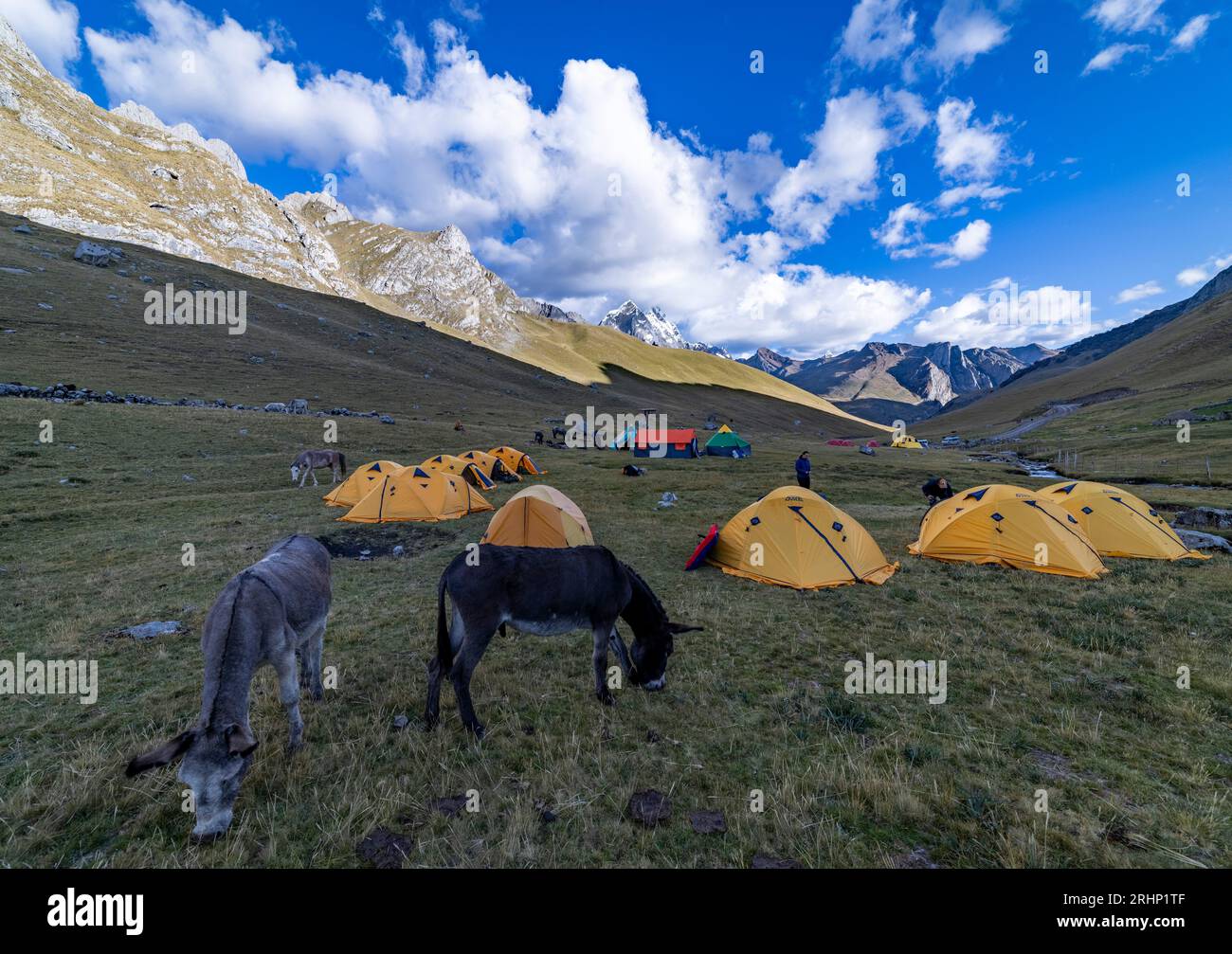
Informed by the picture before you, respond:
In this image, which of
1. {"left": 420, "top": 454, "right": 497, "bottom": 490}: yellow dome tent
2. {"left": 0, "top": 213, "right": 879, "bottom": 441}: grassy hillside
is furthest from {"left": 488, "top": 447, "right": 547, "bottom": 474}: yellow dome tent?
{"left": 0, "top": 213, "right": 879, "bottom": 441}: grassy hillside

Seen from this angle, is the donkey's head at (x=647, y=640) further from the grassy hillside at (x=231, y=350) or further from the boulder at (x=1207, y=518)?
the grassy hillside at (x=231, y=350)

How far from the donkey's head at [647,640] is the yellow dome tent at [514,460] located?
26747 mm

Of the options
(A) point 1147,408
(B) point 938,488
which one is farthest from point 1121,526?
(A) point 1147,408

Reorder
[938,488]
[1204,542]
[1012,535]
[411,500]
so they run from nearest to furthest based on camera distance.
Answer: [1012,535], [1204,542], [411,500], [938,488]

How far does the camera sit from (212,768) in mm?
4547

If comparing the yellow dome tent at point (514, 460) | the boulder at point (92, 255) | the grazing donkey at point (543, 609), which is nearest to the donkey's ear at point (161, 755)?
the grazing donkey at point (543, 609)

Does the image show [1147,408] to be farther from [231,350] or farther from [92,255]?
[92,255]

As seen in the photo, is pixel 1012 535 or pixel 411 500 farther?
pixel 411 500

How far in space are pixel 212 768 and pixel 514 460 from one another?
31087 mm

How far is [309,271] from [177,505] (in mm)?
195108

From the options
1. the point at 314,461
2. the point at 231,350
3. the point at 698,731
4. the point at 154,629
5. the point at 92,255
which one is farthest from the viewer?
the point at 92,255

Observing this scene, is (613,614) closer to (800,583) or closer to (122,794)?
(122,794)

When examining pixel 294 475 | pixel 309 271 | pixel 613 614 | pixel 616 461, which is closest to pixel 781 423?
pixel 616 461

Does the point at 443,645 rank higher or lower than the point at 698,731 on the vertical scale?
higher
